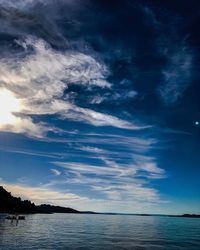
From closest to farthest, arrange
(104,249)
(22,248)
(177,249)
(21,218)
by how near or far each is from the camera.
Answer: (22,248) → (104,249) → (177,249) → (21,218)

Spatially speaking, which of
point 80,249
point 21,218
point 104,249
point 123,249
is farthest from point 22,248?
point 21,218

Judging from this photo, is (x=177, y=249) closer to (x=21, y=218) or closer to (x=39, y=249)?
(x=39, y=249)

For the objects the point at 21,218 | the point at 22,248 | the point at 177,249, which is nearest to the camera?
the point at 22,248

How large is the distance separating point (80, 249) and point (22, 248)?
41.9 ft

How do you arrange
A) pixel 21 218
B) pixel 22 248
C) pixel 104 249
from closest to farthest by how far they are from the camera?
pixel 22 248, pixel 104 249, pixel 21 218

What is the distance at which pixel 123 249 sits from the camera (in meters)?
63.8

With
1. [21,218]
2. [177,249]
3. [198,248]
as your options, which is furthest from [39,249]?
[21,218]

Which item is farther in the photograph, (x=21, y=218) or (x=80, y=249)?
(x=21, y=218)

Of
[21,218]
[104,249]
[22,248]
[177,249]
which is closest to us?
[22,248]

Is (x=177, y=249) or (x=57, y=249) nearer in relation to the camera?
(x=57, y=249)

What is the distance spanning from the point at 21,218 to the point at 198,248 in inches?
5219

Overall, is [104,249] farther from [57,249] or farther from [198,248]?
[198,248]

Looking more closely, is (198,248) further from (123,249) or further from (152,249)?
(123,249)

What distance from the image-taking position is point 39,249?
58.7 m
